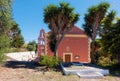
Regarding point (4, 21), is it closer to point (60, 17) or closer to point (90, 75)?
point (60, 17)

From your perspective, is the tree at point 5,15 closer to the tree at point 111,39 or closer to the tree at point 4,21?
the tree at point 4,21

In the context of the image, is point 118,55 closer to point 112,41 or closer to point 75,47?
point 112,41

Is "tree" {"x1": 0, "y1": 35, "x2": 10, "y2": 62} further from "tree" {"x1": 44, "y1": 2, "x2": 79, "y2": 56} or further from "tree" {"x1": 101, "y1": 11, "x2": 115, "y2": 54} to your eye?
"tree" {"x1": 101, "y1": 11, "x2": 115, "y2": 54}

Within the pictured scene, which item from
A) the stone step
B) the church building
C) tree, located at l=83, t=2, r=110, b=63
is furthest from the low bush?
the church building

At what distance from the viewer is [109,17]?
71.7 feet

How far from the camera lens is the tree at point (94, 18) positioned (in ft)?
71.5

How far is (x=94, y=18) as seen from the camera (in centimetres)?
2255

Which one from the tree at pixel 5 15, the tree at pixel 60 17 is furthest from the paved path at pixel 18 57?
the tree at pixel 5 15

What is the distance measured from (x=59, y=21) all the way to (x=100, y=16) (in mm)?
4795

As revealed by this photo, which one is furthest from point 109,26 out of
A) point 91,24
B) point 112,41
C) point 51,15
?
point 51,15

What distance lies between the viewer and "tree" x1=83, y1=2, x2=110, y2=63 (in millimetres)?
21797

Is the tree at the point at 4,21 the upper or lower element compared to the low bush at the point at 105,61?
upper

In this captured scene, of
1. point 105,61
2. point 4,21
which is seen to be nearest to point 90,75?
point 4,21

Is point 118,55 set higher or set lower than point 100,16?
lower
